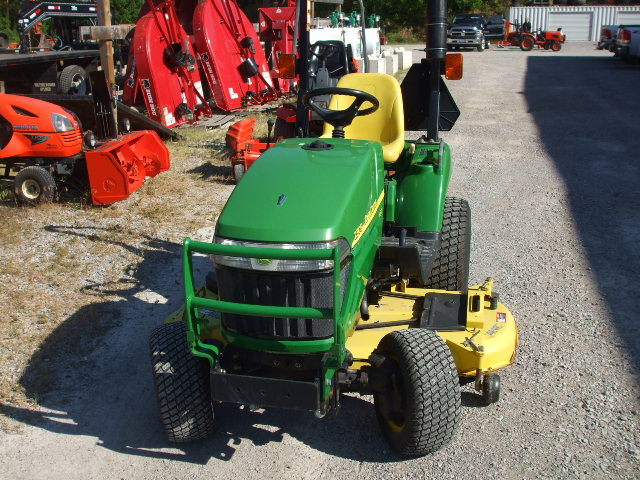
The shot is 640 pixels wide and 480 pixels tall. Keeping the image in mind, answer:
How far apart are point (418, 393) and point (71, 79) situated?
994 centimetres

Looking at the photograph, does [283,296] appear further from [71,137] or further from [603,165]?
[603,165]

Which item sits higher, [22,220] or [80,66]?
[80,66]

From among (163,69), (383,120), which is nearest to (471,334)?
(383,120)

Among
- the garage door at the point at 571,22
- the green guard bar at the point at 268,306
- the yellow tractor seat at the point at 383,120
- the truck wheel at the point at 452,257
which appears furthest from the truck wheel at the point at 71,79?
the garage door at the point at 571,22

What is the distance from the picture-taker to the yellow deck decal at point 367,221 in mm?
3344

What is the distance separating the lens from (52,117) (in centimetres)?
707

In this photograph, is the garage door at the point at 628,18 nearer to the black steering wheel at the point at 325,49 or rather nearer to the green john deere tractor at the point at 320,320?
the black steering wheel at the point at 325,49

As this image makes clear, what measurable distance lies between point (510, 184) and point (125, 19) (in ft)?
98.1

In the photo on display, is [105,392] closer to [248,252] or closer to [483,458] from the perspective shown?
[248,252]

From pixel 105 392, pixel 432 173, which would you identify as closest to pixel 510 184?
pixel 432 173

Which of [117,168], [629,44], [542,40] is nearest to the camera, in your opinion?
[117,168]

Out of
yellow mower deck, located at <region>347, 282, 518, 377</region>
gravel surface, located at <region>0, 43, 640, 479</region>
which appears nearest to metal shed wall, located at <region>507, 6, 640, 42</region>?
gravel surface, located at <region>0, 43, 640, 479</region>

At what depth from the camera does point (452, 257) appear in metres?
4.46

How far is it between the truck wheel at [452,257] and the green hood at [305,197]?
34.6 inches
